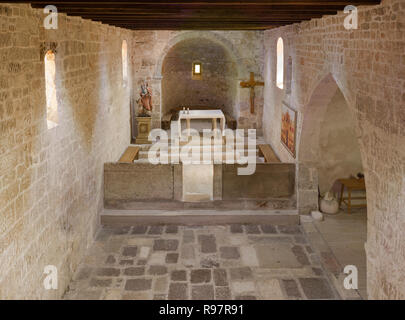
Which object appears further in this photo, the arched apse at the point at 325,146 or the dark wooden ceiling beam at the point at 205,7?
the arched apse at the point at 325,146

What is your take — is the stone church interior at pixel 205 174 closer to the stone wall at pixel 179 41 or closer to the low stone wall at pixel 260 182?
the low stone wall at pixel 260 182

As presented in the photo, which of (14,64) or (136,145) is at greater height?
(14,64)

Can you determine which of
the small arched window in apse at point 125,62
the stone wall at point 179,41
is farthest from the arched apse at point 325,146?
the small arched window in apse at point 125,62

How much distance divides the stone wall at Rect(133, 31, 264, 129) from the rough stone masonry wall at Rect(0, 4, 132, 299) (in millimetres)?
5037

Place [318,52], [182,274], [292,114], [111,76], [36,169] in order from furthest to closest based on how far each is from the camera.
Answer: [111,76] → [292,114] → [318,52] → [182,274] → [36,169]

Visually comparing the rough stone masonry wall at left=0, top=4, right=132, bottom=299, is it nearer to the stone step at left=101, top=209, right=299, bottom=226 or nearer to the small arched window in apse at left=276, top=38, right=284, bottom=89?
the stone step at left=101, top=209, right=299, bottom=226

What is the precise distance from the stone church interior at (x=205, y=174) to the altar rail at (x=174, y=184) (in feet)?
0.09

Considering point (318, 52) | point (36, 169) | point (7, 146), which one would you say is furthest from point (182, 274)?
point (318, 52)

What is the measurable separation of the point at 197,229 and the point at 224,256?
1.26 meters

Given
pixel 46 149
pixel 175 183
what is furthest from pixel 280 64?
pixel 46 149

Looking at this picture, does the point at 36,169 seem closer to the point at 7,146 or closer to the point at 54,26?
the point at 7,146

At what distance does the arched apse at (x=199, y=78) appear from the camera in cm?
1681

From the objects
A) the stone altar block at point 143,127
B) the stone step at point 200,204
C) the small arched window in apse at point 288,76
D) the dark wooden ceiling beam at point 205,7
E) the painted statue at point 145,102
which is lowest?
the stone step at point 200,204
